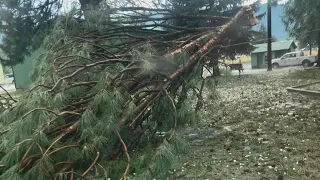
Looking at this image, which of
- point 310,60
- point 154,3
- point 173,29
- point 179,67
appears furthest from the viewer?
point 310,60

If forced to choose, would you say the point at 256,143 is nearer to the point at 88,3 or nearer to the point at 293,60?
the point at 88,3

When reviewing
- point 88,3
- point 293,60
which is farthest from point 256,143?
point 293,60

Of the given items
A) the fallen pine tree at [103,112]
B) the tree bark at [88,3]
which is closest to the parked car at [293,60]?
the tree bark at [88,3]

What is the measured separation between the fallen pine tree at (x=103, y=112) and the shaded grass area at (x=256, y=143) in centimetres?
58

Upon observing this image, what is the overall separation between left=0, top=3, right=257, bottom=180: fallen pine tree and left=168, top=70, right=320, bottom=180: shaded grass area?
578mm

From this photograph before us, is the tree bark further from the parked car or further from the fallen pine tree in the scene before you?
the parked car

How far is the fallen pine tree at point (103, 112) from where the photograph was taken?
2.05m

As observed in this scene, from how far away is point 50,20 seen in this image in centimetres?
640

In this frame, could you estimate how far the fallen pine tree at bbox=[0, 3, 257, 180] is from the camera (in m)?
2.05

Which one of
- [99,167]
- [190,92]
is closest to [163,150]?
[99,167]

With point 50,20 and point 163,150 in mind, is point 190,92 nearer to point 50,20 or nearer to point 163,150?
point 163,150

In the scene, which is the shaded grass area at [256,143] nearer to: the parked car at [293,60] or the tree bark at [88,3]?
the tree bark at [88,3]

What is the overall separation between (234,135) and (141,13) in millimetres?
2542

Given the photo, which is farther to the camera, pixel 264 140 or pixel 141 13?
pixel 141 13
